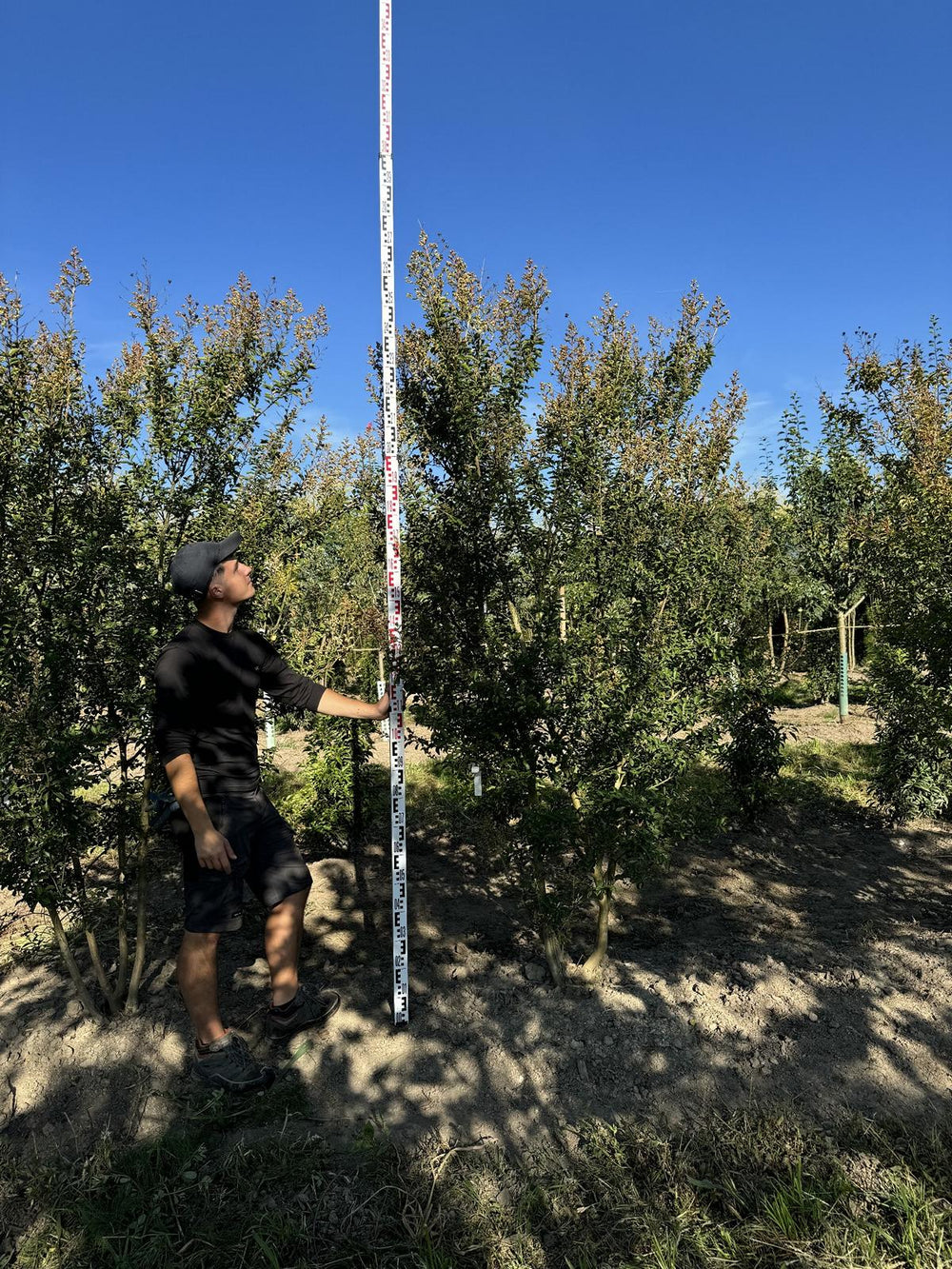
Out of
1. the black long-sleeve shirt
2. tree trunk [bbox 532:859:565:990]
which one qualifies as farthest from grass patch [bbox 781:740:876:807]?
the black long-sleeve shirt

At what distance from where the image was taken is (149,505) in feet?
13.1

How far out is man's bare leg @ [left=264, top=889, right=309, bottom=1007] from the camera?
3336mm

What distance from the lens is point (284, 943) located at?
335 centimetres

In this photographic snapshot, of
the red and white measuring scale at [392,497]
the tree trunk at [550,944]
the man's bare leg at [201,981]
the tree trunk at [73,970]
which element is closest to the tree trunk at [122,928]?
the tree trunk at [73,970]

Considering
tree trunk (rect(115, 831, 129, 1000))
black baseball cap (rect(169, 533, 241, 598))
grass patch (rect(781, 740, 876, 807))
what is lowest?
grass patch (rect(781, 740, 876, 807))

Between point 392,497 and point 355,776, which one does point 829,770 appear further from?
point 392,497

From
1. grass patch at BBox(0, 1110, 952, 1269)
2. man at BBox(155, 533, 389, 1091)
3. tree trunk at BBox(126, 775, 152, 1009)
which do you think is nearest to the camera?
grass patch at BBox(0, 1110, 952, 1269)

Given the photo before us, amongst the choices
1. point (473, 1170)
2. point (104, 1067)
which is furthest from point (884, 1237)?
point (104, 1067)

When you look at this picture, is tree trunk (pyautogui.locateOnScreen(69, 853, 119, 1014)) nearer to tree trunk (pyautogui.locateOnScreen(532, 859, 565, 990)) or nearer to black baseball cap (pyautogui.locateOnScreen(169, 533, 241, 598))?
black baseball cap (pyautogui.locateOnScreen(169, 533, 241, 598))

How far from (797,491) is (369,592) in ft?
24.6

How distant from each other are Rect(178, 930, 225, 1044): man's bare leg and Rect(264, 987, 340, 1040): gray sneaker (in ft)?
0.98

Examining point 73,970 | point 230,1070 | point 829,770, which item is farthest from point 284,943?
point 829,770

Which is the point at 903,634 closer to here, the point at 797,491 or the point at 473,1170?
the point at 473,1170

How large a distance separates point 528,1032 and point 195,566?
2699mm
